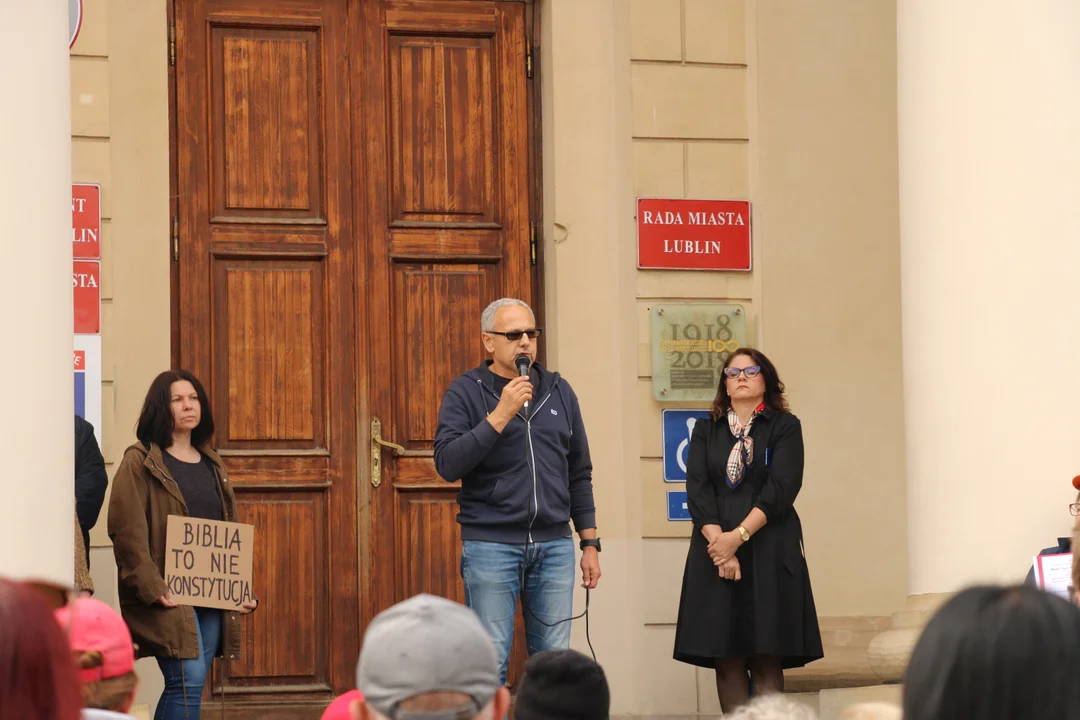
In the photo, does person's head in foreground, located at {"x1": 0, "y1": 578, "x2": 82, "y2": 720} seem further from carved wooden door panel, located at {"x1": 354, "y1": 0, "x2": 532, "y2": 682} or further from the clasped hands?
carved wooden door panel, located at {"x1": 354, "y1": 0, "x2": 532, "y2": 682}

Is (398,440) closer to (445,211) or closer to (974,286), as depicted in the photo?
(445,211)

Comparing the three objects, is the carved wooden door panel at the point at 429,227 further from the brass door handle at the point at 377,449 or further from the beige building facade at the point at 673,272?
the beige building facade at the point at 673,272

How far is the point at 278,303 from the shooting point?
823 centimetres

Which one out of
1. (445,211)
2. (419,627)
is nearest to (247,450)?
(445,211)

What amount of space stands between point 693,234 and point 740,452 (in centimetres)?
169

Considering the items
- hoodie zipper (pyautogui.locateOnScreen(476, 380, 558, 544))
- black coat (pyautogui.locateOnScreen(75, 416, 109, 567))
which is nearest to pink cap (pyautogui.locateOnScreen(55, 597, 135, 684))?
hoodie zipper (pyautogui.locateOnScreen(476, 380, 558, 544))

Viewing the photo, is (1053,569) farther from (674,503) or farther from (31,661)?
(31,661)

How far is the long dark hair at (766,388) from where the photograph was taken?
23.7 feet

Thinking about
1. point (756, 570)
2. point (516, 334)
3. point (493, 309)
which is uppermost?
point (493, 309)

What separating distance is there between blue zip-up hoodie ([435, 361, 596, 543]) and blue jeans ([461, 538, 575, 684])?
6cm

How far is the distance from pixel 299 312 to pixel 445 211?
92cm

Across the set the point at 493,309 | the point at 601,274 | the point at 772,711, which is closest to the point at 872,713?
the point at 772,711

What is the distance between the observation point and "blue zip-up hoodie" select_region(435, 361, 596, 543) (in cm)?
638

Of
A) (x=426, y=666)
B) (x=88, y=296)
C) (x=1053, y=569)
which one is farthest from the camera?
(x=88, y=296)
